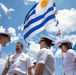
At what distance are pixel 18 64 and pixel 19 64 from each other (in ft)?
0.11

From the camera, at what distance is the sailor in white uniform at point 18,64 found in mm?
6797

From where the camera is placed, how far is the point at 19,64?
273 inches

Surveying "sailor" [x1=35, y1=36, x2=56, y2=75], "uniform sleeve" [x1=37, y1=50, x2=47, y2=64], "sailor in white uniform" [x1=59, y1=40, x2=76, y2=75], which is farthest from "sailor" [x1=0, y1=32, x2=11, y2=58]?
"sailor in white uniform" [x1=59, y1=40, x2=76, y2=75]

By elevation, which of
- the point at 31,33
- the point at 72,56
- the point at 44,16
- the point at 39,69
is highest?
the point at 44,16

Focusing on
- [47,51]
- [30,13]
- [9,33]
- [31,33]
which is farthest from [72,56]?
[30,13]

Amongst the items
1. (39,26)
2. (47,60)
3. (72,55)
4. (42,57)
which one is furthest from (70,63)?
(39,26)

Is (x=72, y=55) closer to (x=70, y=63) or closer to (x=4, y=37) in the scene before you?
(x=70, y=63)

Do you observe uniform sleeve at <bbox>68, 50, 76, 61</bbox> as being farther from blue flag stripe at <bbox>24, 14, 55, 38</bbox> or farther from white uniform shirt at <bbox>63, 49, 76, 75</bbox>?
blue flag stripe at <bbox>24, 14, 55, 38</bbox>

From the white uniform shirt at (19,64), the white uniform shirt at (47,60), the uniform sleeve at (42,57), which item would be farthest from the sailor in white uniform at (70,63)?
the white uniform shirt at (19,64)

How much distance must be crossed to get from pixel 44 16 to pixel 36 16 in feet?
1.75

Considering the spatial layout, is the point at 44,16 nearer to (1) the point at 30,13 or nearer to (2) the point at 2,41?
(1) the point at 30,13

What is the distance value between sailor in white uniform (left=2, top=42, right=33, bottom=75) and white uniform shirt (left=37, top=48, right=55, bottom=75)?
75.4 inches

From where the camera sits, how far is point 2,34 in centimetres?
615

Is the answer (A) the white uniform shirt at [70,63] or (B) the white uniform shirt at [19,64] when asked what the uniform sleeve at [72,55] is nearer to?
(A) the white uniform shirt at [70,63]
